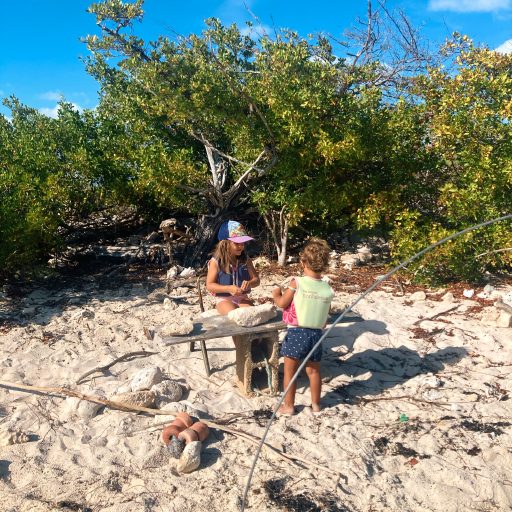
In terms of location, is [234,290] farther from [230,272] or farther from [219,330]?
[219,330]

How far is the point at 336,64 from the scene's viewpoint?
1096 centimetres

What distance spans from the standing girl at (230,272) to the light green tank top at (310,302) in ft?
2.95

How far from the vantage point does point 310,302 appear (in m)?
4.34

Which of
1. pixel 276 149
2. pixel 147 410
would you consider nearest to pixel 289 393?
pixel 147 410

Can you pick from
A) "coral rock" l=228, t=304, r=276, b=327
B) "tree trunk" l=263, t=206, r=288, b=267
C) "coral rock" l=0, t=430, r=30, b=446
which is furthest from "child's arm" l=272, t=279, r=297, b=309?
"tree trunk" l=263, t=206, r=288, b=267

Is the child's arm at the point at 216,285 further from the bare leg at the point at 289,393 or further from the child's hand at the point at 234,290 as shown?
the bare leg at the point at 289,393

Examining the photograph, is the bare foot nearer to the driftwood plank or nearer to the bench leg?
the driftwood plank

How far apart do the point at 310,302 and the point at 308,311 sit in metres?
0.07

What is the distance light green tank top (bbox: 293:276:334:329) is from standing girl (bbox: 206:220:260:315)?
2.95 ft

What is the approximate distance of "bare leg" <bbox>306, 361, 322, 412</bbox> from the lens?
4.42 meters

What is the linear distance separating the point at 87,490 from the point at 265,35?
9.10m

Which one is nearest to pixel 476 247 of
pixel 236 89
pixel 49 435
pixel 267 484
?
pixel 236 89

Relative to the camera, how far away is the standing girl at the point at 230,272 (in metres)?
5.17

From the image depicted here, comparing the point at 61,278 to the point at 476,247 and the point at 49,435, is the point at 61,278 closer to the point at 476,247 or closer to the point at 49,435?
the point at 49,435
